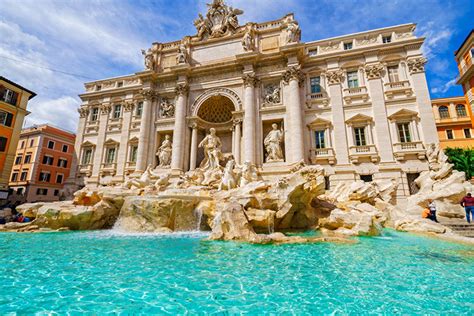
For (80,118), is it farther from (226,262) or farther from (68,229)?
(226,262)

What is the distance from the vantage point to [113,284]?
379 cm

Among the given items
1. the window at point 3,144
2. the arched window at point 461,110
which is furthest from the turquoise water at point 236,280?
the arched window at point 461,110

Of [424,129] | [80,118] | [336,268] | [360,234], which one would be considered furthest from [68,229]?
[424,129]

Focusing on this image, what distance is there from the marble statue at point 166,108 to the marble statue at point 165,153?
2214 millimetres

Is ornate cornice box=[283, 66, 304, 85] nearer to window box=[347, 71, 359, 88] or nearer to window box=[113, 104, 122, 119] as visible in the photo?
window box=[347, 71, 359, 88]

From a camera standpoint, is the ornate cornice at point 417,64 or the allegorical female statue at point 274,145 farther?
the allegorical female statue at point 274,145

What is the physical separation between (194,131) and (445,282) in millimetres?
18016

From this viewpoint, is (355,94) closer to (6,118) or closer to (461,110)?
(461,110)

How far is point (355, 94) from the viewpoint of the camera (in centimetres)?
1778

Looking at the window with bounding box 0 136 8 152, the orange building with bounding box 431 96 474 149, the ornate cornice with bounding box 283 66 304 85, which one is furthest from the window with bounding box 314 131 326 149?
the window with bounding box 0 136 8 152

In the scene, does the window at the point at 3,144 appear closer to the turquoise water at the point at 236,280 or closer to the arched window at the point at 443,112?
the turquoise water at the point at 236,280

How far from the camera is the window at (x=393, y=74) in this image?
17.4 metres

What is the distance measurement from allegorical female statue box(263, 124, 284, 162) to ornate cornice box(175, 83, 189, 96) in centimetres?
861

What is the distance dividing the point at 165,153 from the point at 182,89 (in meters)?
5.92
